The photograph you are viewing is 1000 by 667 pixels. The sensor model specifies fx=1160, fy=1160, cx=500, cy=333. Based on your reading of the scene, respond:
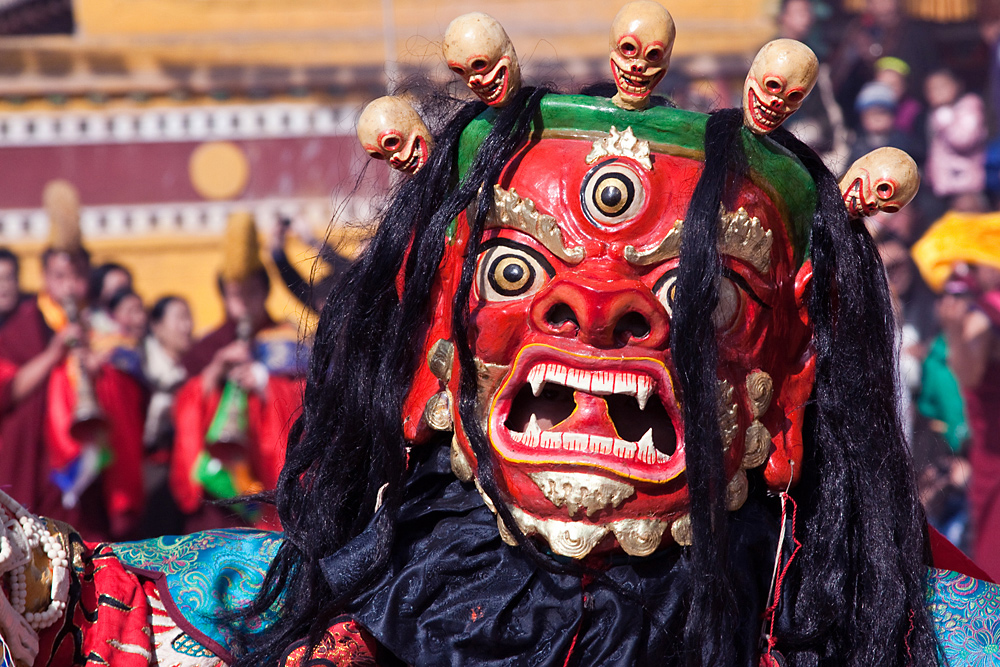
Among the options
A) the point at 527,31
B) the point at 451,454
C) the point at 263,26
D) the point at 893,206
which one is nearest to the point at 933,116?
the point at 527,31

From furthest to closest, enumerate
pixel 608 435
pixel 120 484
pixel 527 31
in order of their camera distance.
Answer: pixel 527 31, pixel 120 484, pixel 608 435

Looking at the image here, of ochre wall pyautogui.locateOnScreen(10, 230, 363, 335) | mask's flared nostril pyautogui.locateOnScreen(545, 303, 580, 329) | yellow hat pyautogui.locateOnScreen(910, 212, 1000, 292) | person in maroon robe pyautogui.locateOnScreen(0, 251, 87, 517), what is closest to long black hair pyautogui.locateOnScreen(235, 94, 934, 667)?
mask's flared nostril pyautogui.locateOnScreen(545, 303, 580, 329)

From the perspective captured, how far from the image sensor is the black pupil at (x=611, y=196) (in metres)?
1.60

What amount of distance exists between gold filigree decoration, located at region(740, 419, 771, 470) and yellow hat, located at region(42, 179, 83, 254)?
4340 mm

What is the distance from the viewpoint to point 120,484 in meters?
4.86

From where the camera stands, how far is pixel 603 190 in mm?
1612

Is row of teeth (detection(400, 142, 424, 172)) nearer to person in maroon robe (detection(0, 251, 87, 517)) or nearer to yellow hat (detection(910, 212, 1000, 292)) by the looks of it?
person in maroon robe (detection(0, 251, 87, 517))

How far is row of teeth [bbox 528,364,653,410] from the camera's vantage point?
1566 mm

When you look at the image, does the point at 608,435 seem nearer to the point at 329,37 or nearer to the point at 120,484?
the point at 120,484

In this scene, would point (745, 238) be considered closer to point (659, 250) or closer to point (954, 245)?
point (659, 250)

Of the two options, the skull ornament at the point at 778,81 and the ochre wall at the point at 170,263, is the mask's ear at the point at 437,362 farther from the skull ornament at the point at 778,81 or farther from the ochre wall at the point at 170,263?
the ochre wall at the point at 170,263

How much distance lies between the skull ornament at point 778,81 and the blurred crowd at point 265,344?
3047mm

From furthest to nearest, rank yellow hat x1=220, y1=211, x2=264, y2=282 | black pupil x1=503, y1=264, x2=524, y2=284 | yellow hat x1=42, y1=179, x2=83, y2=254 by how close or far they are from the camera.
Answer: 1. yellow hat x1=42, y1=179, x2=83, y2=254
2. yellow hat x1=220, y1=211, x2=264, y2=282
3. black pupil x1=503, y1=264, x2=524, y2=284

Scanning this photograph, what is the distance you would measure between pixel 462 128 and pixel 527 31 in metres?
4.08
